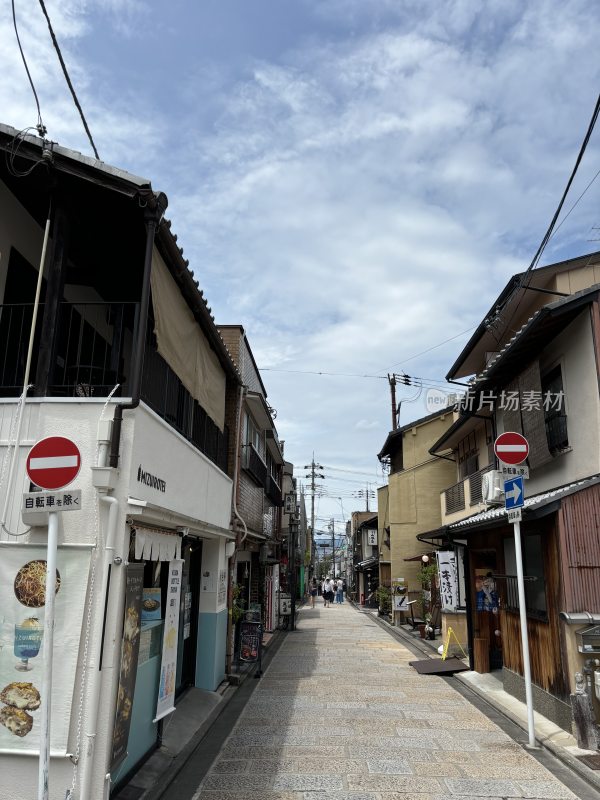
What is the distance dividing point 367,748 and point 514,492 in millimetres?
4485

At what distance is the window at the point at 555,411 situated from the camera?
11.2 m

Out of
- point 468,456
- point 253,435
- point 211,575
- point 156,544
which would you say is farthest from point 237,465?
point 468,456

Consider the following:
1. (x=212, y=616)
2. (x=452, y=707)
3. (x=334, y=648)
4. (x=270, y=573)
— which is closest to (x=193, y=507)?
(x=212, y=616)

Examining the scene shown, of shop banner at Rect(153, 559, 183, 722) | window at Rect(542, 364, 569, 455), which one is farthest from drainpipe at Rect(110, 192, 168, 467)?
window at Rect(542, 364, 569, 455)

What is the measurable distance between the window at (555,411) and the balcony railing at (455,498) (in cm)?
1032

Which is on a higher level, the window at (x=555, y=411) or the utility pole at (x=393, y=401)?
the utility pole at (x=393, y=401)

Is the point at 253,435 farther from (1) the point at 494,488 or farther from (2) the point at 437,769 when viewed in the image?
(2) the point at 437,769

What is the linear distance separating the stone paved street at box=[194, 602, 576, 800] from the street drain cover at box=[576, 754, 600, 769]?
1.85 feet

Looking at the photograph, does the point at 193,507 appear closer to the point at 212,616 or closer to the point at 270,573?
the point at 212,616

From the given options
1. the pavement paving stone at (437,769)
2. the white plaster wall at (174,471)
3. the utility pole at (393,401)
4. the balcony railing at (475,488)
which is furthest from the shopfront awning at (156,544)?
the utility pole at (393,401)

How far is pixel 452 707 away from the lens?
36.8 feet

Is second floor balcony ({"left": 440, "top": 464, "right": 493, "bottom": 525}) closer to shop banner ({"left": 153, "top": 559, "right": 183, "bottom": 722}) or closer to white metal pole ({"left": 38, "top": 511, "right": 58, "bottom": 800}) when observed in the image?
shop banner ({"left": 153, "top": 559, "right": 183, "bottom": 722})

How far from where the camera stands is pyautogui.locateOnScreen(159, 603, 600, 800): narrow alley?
6883 mm

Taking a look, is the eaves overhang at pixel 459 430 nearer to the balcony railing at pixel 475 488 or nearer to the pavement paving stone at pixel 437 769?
the balcony railing at pixel 475 488
